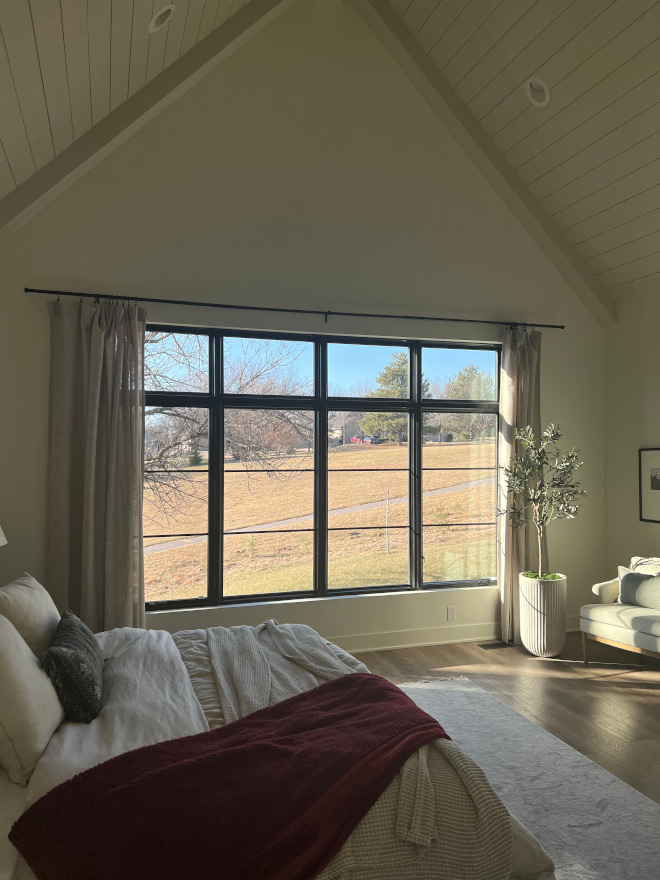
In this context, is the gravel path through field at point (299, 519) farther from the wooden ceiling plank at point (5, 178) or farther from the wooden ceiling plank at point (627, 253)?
the wooden ceiling plank at point (5, 178)

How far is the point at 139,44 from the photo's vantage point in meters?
3.67

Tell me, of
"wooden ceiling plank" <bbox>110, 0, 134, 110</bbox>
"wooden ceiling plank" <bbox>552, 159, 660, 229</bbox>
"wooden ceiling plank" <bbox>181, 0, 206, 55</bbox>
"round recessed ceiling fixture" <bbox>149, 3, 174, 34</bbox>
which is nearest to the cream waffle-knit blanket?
"wooden ceiling plank" <bbox>110, 0, 134, 110</bbox>

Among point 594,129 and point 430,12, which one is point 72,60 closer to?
point 430,12

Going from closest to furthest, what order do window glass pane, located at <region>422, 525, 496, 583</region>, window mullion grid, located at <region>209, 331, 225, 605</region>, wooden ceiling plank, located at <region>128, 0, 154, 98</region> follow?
wooden ceiling plank, located at <region>128, 0, 154, 98</region> < window mullion grid, located at <region>209, 331, 225, 605</region> < window glass pane, located at <region>422, 525, 496, 583</region>

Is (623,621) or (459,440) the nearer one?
(623,621)

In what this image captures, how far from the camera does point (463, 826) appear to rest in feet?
6.35

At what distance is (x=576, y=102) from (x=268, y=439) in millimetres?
3383

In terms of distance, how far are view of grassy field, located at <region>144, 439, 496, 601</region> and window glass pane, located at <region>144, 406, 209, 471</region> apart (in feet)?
0.43

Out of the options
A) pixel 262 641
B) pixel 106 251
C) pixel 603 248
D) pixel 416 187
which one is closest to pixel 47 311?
pixel 106 251

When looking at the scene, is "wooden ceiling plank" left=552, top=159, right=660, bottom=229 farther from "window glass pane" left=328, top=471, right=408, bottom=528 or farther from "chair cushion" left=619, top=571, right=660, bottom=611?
"chair cushion" left=619, top=571, right=660, bottom=611

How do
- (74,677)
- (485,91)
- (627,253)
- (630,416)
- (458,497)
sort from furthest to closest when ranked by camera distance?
(630,416) < (458,497) < (627,253) < (485,91) < (74,677)

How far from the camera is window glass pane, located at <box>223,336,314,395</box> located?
5055mm

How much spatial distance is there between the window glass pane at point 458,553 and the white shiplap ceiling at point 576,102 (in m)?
2.68

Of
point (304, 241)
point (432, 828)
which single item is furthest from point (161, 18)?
point (432, 828)
